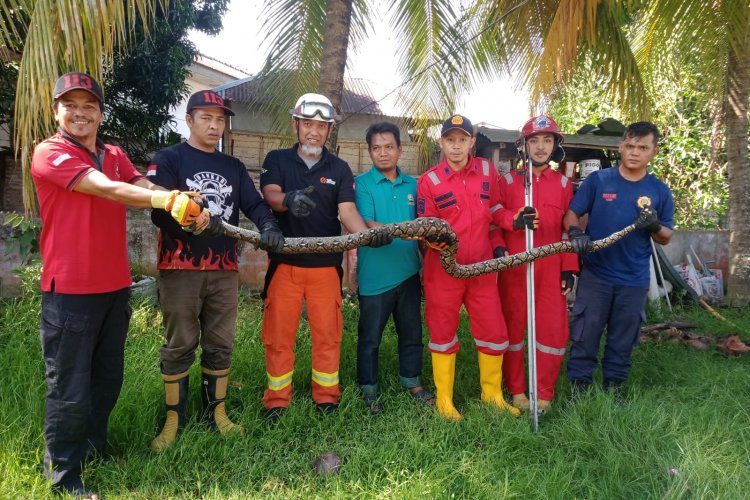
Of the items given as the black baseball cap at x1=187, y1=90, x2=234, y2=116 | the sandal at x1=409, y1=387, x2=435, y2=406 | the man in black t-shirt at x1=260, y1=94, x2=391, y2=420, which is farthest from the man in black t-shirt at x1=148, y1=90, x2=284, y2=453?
the sandal at x1=409, y1=387, x2=435, y2=406

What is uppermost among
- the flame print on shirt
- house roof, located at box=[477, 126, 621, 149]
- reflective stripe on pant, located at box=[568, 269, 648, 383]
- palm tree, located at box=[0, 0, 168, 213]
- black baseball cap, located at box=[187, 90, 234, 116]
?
house roof, located at box=[477, 126, 621, 149]

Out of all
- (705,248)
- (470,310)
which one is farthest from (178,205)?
(705,248)

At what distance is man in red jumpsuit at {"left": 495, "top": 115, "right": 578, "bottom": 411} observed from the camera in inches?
149

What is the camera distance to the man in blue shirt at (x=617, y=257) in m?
3.77

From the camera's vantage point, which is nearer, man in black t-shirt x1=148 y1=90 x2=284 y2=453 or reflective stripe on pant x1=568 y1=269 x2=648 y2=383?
man in black t-shirt x1=148 y1=90 x2=284 y2=453

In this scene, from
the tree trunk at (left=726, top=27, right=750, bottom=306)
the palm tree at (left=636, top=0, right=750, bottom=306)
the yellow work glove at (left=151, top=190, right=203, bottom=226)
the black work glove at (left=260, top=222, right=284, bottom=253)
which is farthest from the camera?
the tree trunk at (left=726, top=27, right=750, bottom=306)

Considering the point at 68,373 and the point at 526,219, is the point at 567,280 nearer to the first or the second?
the point at 526,219

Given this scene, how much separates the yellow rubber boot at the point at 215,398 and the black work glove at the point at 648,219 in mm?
3139

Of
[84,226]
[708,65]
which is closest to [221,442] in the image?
[84,226]

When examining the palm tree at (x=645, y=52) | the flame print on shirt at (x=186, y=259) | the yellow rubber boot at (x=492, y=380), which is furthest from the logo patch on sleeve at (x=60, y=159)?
the palm tree at (x=645, y=52)

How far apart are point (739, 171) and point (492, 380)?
584 centimetres

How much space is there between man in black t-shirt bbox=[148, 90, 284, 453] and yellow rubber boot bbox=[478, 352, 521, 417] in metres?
1.78

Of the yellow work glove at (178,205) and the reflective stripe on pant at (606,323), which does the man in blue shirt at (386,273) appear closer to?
the reflective stripe on pant at (606,323)

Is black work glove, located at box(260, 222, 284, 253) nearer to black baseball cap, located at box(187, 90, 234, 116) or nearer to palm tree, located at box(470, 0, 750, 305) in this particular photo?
black baseball cap, located at box(187, 90, 234, 116)
